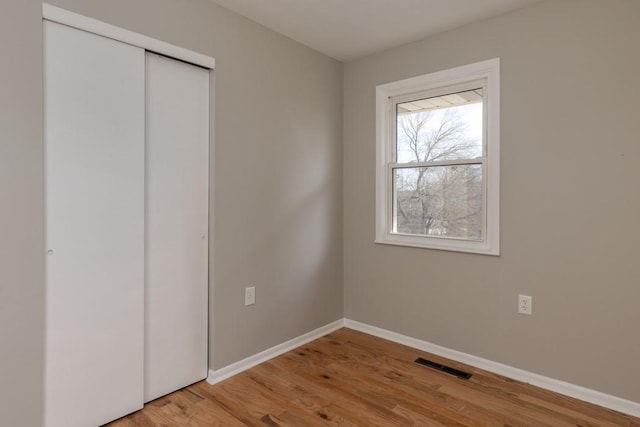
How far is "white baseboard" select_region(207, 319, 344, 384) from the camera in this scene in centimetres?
241

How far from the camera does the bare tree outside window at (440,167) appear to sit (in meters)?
2.72

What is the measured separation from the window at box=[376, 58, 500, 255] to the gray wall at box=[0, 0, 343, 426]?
48 cm

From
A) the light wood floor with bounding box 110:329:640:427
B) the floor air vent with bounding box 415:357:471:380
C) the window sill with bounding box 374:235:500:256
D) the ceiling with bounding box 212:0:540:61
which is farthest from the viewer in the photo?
the window sill with bounding box 374:235:500:256

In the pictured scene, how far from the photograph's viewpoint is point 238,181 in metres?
2.52

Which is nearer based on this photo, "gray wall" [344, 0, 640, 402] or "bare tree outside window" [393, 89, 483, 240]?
"gray wall" [344, 0, 640, 402]

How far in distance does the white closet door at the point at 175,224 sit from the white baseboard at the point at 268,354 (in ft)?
0.34

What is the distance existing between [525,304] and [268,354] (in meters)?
1.83

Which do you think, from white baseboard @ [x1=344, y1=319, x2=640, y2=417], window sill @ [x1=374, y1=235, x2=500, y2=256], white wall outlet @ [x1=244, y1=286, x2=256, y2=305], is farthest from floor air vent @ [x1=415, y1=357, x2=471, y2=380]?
→ white wall outlet @ [x1=244, y1=286, x2=256, y2=305]

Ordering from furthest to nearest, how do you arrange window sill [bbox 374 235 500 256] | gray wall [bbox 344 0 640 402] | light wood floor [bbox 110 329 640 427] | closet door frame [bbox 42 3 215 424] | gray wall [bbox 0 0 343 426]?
window sill [bbox 374 235 500 256] → gray wall [bbox 344 0 640 402] → light wood floor [bbox 110 329 640 427] → closet door frame [bbox 42 3 215 424] → gray wall [bbox 0 0 343 426]

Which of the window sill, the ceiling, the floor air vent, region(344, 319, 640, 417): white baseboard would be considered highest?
the ceiling

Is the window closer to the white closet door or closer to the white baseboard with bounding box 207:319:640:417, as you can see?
the white baseboard with bounding box 207:319:640:417

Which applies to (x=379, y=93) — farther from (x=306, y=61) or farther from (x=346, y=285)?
(x=346, y=285)

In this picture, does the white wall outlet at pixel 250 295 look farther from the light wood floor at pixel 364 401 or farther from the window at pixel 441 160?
the window at pixel 441 160

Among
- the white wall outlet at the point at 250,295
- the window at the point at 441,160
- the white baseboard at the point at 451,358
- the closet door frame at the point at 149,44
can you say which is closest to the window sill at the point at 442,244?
the window at the point at 441,160
